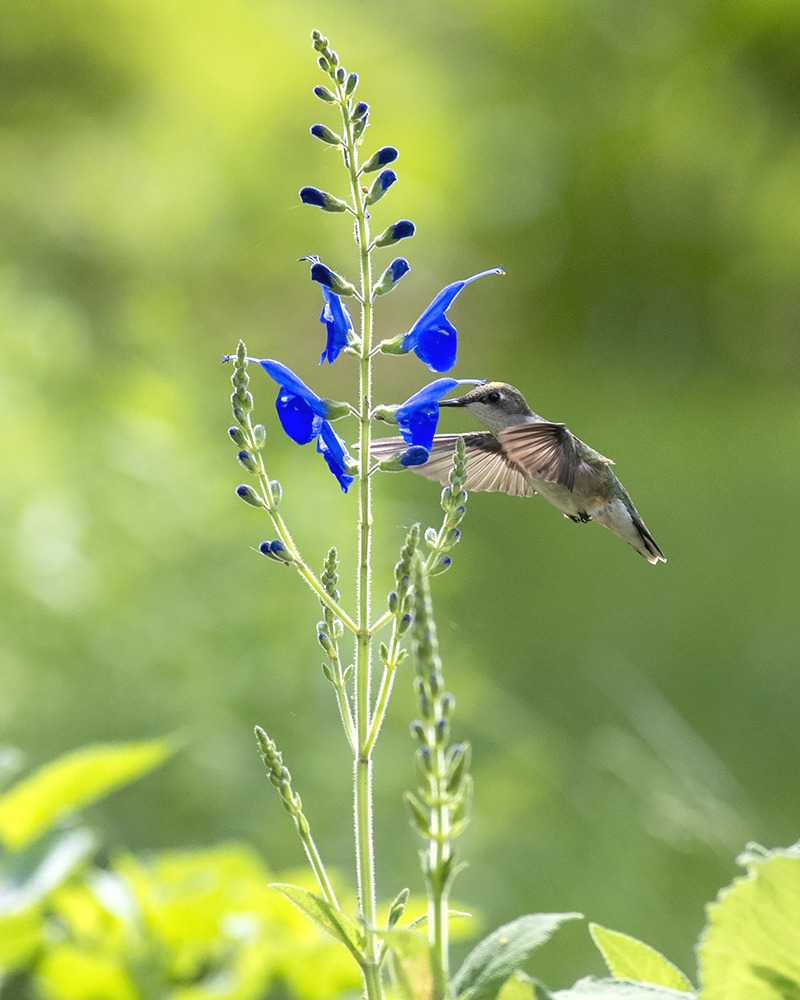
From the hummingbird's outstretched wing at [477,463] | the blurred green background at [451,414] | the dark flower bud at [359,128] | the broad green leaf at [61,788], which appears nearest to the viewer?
the dark flower bud at [359,128]

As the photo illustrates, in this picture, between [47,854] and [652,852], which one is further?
[652,852]

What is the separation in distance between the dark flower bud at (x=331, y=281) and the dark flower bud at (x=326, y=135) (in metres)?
0.05

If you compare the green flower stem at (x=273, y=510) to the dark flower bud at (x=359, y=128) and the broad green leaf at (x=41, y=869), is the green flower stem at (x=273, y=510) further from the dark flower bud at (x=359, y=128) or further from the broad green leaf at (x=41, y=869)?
the broad green leaf at (x=41, y=869)

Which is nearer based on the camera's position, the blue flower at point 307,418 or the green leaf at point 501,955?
the green leaf at point 501,955

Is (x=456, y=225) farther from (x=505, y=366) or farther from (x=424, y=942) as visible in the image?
(x=424, y=942)

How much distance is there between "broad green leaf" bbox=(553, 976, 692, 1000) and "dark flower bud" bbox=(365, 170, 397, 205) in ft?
0.98

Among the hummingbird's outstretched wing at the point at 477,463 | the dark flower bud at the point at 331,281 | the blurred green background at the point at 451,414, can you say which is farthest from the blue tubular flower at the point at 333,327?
the blurred green background at the point at 451,414

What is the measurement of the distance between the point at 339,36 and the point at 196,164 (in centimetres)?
128

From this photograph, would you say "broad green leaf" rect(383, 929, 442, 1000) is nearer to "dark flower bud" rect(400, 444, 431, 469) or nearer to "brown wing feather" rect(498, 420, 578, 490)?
"dark flower bud" rect(400, 444, 431, 469)

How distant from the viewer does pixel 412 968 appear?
0.42 m

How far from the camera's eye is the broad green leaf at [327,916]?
468mm

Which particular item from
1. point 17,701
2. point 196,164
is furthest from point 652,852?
point 196,164

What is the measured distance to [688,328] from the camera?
24.9 ft

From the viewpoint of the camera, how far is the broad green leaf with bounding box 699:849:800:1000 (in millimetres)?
411
